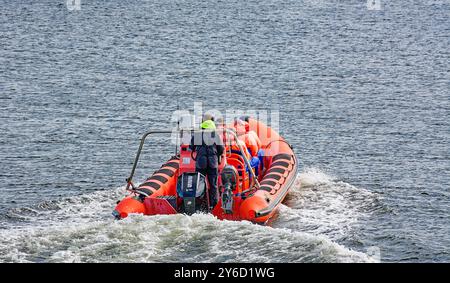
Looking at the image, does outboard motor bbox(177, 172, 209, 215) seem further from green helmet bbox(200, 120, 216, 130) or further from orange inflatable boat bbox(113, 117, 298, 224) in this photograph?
green helmet bbox(200, 120, 216, 130)

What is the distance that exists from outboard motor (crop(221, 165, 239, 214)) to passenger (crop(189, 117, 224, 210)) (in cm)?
19

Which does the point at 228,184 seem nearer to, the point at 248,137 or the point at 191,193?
the point at 191,193

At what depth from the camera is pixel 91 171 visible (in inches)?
924

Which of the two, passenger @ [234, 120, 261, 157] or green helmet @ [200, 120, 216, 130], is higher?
green helmet @ [200, 120, 216, 130]

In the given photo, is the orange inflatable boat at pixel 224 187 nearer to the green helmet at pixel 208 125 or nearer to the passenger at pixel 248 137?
the passenger at pixel 248 137

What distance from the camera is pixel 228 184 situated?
1800cm

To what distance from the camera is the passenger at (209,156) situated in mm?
18094

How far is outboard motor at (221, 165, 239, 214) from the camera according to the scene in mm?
17675

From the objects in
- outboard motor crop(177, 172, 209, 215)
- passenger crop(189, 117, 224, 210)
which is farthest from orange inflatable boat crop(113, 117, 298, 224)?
passenger crop(189, 117, 224, 210)

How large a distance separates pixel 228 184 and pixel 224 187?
0.15 metres

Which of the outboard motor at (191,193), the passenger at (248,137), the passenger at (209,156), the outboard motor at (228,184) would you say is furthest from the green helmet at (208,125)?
the passenger at (248,137)

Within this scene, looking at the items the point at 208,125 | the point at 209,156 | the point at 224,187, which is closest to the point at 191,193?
the point at 224,187

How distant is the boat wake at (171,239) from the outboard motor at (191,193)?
521mm
